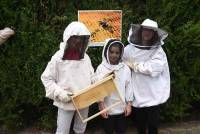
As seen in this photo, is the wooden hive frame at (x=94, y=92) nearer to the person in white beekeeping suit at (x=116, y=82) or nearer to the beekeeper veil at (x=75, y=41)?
the person in white beekeeping suit at (x=116, y=82)

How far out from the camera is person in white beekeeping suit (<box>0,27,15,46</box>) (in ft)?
20.9

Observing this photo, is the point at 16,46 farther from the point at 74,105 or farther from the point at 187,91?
the point at 187,91

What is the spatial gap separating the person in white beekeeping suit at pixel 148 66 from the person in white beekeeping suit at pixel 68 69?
64 centimetres

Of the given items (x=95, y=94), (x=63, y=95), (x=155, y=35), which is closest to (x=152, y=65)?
(x=155, y=35)

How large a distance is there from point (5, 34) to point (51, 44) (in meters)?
0.64

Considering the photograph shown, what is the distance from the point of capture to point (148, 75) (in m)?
5.96

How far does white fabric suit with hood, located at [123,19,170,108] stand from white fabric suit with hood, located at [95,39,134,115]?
5.2 inches

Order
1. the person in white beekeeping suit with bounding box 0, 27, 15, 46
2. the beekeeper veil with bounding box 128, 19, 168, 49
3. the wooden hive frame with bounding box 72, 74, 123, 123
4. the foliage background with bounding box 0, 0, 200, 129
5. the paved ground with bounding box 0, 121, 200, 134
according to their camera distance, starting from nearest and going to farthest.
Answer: the wooden hive frame with bounding box 72, 74, 123, 123 < the beekeeper veil with bounding box 128, 19, 168, 49 < the person in white beekeeping suit with bounding box 0, 27, 15, 46 < the foliage background with bounding box 0, 0, 200, 129 < the paved ground with bounding box 0, 121, 200, 134

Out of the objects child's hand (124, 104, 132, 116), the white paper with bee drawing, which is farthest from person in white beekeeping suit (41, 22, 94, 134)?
the white paper with bee drawing

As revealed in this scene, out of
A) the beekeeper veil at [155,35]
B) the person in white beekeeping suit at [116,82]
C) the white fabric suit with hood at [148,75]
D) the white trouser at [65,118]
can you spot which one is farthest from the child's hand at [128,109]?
the beekeeper veil at [155,35]

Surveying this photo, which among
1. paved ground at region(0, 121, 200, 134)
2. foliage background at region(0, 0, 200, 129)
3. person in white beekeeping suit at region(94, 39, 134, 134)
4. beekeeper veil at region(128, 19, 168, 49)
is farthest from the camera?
paved ground at region(0, 121, 200, 134)

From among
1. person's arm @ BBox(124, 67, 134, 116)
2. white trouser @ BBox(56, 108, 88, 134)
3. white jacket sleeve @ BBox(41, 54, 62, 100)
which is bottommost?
white trouser @ BBox(56, 108, 88, 134)

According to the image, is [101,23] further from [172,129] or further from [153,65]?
[172,129]

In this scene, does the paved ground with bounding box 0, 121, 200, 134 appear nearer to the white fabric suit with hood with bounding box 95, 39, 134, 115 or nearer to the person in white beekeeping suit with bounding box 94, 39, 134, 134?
the person in white beekeeping suit with bounding box 94, 39, 134, 134
